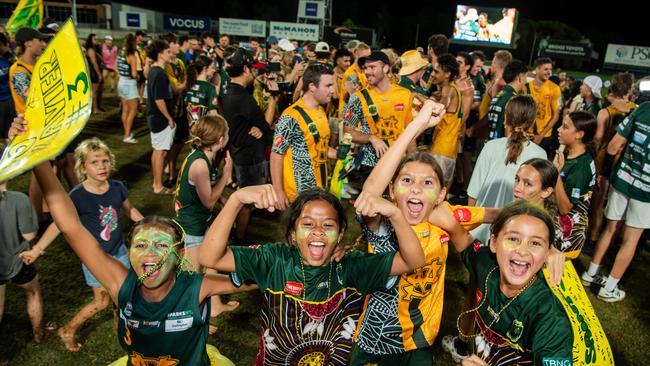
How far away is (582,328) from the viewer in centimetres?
211

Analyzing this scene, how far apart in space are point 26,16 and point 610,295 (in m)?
8.45

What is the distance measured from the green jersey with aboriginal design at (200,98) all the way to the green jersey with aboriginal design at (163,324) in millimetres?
5459

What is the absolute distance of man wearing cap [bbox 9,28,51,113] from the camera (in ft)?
18.1

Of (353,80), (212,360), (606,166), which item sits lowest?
(212,360)

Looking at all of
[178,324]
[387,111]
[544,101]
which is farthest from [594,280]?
[178,324]

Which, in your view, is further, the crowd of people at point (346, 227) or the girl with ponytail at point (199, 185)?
the girl with ponytail at point (199, 185)

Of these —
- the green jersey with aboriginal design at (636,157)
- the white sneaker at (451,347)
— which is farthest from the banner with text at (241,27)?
the white sneaker at (451,347)

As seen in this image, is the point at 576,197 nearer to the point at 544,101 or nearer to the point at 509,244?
the point at 509,244

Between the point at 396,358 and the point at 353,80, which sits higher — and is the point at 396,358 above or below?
below

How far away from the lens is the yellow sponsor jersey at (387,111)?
5297mm

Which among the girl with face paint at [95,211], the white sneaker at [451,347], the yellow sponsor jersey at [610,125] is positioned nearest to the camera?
the girl with face paint at [95,211]

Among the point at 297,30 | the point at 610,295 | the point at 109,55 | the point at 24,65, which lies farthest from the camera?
the point at 297,30

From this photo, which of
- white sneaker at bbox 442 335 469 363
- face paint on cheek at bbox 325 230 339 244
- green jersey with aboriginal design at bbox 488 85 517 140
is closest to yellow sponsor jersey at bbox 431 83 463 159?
green jersey with aboriginal design at bbox 488 85 517 140

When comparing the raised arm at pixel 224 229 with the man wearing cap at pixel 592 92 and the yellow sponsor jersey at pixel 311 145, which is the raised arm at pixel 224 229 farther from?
the man wearing cap at pixel 592 92
